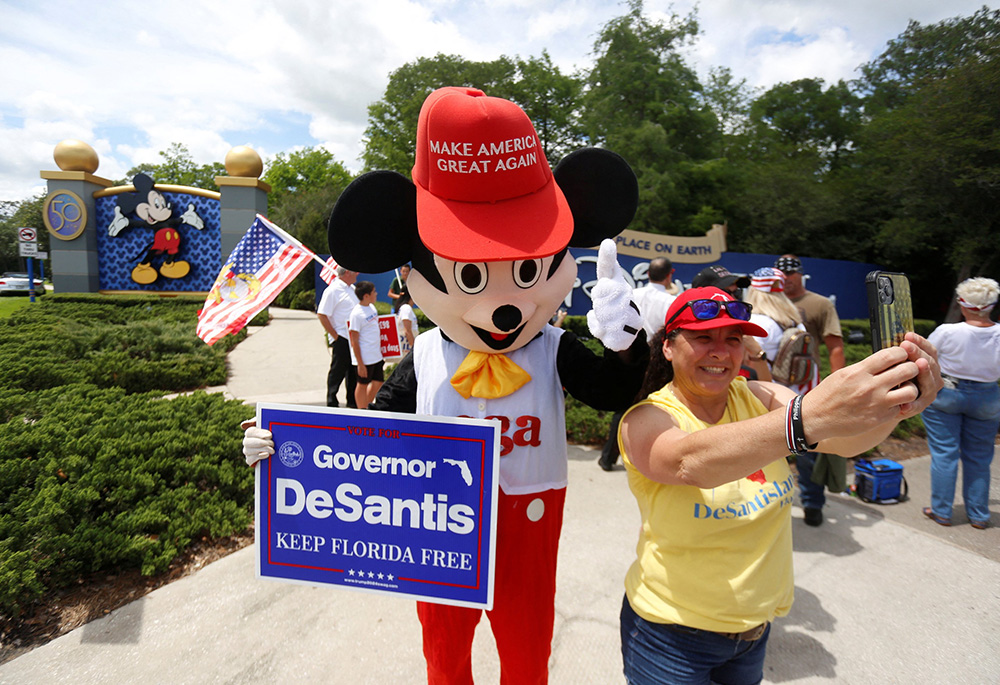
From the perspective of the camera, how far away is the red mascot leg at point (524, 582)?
188 centimetres

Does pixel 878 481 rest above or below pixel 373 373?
below

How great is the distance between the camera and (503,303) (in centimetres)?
182

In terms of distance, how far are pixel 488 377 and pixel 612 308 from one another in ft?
1.65

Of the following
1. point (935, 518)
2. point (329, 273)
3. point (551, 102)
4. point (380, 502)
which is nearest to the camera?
point (380, 502)

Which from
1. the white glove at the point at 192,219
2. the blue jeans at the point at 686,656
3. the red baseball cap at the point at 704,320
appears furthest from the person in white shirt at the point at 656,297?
the white glove at the point at 192,219

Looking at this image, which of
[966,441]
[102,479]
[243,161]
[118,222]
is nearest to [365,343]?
[102,479]

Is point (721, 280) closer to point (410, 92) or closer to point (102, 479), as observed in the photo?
point (102, 479)

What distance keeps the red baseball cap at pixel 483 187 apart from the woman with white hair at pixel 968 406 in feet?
11.8

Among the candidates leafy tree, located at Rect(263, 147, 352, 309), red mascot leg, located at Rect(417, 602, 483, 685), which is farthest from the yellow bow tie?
leafy tree, located at Rect(263, 147, 352, 309)

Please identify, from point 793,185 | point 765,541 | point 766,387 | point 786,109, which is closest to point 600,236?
point 766,387

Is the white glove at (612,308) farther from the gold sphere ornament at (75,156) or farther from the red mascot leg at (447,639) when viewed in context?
the gold sphere ornament at (75,156)

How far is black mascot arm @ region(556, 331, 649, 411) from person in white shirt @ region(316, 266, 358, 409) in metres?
4.43

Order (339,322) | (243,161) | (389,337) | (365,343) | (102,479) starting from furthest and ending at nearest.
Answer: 1. (243,161)
2. (339,322)
3. (389,337)
4. (365,343)
5. (102,479)

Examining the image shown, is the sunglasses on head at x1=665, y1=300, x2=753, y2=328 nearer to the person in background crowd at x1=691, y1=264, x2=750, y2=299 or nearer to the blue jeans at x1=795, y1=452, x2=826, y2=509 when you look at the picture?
the person in background crowd at x1=691, y1=264, x2=750, y2=299
